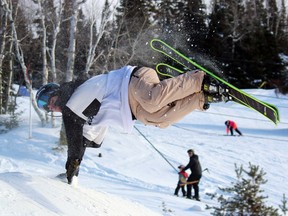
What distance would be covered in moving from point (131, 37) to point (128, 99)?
45.0 feet

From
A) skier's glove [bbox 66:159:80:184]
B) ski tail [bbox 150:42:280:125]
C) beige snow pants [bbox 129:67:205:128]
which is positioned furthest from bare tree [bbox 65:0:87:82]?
beige snow pants [bbox 129:67:205:128]

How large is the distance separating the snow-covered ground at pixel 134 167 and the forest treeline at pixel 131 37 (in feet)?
9.00

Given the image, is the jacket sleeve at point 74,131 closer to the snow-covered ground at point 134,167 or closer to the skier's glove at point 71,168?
the skier's glove at point 71,168

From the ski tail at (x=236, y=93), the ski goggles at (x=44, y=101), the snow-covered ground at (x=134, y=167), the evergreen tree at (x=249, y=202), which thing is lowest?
the snow-covered ground at (x=134, y=167)

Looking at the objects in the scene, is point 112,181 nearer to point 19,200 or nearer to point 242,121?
point 19,200

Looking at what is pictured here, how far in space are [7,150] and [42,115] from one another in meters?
2.78

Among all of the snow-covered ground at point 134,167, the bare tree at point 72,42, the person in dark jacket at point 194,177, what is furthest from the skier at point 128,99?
the bare tree at point 72,42

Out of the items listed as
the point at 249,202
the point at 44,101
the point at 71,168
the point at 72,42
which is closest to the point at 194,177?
the point at 71,168

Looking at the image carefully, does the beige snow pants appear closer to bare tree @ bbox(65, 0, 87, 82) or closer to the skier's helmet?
the skier's helmet

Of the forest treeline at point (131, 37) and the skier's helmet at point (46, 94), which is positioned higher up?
the forest treeline at point (131, 37)

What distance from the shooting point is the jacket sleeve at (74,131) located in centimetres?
385

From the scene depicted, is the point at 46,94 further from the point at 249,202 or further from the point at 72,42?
the point at 72,42

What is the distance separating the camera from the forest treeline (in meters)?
14.6

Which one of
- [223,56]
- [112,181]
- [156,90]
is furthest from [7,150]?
[223,56]
